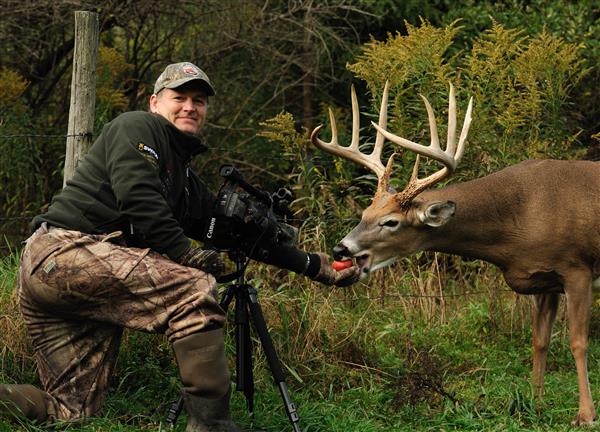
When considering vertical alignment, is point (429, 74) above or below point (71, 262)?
above

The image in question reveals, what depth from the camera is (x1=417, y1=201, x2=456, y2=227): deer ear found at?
21.1 feet

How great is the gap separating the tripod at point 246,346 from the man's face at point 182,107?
2.43 feet

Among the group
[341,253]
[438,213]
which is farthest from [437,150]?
[341,253]

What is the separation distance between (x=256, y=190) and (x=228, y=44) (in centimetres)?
598

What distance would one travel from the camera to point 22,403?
17.0ft

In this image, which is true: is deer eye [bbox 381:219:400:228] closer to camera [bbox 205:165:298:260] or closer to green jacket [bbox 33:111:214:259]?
camera [bbox 205:165:298:260]

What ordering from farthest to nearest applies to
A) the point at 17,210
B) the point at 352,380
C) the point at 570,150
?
the point at 17,210 < the point at 570,150 < the point at 352,380

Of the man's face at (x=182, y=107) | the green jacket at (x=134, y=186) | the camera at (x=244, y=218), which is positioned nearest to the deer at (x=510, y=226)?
the camera at (x=244, y=218)

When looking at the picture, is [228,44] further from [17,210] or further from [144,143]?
[144,143]

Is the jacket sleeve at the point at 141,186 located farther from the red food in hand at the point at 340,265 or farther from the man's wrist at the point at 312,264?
the red food in hand at the point at 340,265

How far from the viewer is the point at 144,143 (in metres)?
5.14

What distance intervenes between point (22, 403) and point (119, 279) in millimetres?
811

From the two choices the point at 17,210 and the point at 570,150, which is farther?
the point at 17,210

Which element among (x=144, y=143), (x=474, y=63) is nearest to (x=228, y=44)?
(x=474, y=63)
